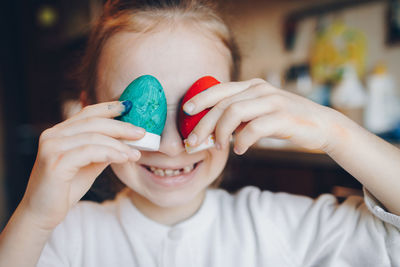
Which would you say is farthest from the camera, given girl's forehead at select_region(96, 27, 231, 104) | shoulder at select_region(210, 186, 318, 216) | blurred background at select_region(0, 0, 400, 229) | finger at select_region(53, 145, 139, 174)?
blurred background at select_region(0, 0, 400, 229)

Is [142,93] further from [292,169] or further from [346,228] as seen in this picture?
→ [292,169]

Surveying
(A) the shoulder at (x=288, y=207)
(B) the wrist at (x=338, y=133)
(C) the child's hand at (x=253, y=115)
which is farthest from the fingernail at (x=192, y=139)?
(A) the shoulder at (x=288, y=207)

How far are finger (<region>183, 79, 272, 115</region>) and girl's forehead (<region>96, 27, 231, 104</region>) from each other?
0.32 feet

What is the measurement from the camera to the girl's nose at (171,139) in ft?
2.17

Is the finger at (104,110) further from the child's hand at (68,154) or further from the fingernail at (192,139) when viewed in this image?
the fingernail at (192,139)

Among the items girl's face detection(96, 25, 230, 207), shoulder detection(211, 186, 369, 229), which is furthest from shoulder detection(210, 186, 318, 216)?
girl's face detection(96, 25, 230, 207)

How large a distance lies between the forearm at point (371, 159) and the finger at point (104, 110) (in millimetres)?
423

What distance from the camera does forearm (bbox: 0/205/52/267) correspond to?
0.56 m

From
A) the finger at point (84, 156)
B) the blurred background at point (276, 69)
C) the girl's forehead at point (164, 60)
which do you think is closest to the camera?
the finger at point (84, 156)

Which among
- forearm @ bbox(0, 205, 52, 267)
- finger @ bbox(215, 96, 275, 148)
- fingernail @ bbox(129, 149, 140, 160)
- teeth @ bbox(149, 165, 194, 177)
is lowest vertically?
forearm @ bbox(0, 205, 52, 267)

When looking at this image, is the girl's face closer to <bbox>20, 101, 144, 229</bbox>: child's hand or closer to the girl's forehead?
the girl's forehead

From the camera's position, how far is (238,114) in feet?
1.80

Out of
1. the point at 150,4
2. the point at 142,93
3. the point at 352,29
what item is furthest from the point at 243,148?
the point at 352,29

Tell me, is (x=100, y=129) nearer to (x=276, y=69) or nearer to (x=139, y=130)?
(x=139, y=130)
